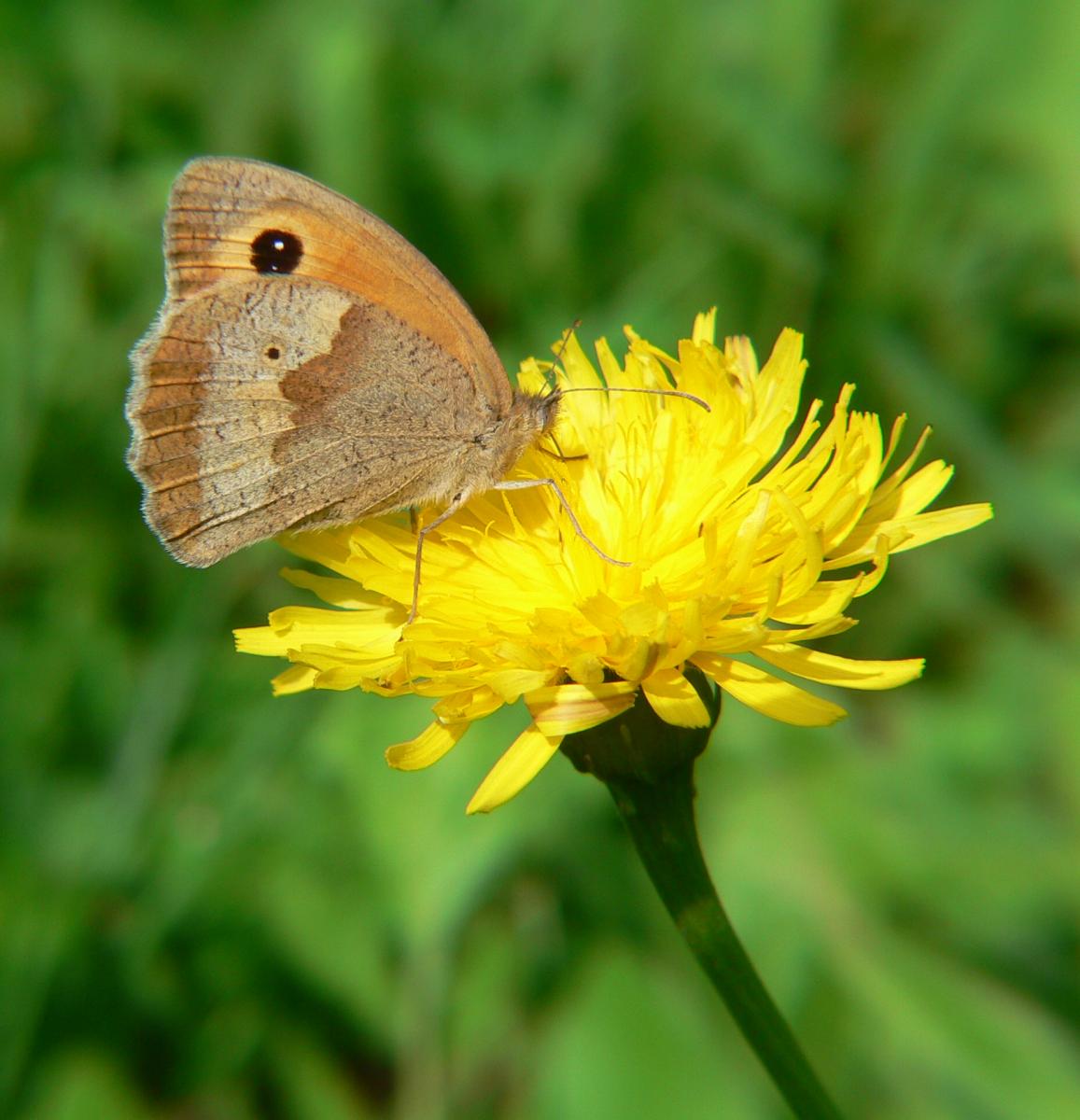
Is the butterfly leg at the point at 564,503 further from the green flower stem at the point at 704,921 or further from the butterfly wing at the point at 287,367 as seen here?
the green flower stem at the point at 704,921

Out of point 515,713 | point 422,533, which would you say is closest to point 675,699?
point 422,533

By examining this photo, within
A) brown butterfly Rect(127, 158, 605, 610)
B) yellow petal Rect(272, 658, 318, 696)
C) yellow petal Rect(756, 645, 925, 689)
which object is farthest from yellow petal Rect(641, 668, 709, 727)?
brown butterfly Rect(127, 158, 605, 610)

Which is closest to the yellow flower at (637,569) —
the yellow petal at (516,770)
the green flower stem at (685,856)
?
the yellow petal at (516,770)

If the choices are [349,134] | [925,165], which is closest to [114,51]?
[349,134]

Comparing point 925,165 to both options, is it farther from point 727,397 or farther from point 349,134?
point 727,397

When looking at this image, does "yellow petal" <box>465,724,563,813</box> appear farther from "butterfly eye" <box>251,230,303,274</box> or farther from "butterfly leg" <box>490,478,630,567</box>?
"butterfly eye" <box>251,230,303,274</box>
